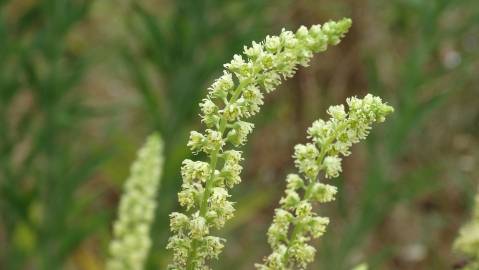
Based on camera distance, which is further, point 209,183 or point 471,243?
point 471,243

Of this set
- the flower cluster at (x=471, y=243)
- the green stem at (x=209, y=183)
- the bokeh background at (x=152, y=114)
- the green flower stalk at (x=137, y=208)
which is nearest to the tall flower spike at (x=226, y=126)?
the green stem at (x=209, y=183)

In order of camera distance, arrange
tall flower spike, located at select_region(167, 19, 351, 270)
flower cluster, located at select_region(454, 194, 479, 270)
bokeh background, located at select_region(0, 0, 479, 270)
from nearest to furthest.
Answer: tall flower spike, located at select_region(167, 19, 351, 270) < flower cluster, located at select_region(454, 194, 479, 270) < bokeh background, located at select_region(0, 0, 479, 270)

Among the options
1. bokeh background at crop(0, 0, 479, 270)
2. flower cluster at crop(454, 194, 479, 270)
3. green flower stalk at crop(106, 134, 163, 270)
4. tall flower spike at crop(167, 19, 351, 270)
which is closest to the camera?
tall flower spike at crop(167, 19, 351, 270)

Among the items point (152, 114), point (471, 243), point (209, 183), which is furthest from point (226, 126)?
point (152, 114)

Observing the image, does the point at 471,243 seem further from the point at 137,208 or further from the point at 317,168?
the point at 137,208

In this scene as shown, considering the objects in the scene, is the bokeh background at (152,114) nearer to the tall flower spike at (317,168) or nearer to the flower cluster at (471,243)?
the flower cluster at (471,243)

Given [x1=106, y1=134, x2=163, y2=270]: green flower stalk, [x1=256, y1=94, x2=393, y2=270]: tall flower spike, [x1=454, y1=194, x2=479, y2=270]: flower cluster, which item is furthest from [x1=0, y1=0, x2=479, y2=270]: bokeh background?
[x1=256, y1=94, x2=393, y2=270]: tall flower spike

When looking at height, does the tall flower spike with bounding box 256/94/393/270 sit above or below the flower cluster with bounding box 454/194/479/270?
below

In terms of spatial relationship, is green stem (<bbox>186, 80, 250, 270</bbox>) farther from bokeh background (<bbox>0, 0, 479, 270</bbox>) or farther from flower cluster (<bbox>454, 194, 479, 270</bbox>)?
bokeh background (<bbox>0, 0, 479, 270</bbox>)
